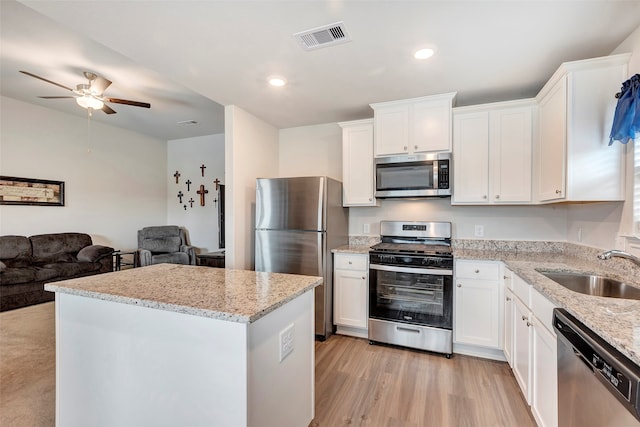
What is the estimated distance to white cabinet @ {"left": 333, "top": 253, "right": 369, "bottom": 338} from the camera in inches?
118

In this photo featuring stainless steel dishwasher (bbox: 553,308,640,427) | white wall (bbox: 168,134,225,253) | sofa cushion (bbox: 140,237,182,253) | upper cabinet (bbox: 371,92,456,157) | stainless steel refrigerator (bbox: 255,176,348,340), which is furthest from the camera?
white wall (bbox: 168,134,225,253)

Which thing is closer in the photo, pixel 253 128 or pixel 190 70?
pixel 190 70

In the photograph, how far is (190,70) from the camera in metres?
2.41

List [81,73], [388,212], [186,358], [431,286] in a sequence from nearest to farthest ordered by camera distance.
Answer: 1. [186,358]
2. [431,286]
3. [81,73]
4. [388,212]

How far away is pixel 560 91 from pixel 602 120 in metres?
0.35

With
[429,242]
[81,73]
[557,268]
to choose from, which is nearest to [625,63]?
[557,268]

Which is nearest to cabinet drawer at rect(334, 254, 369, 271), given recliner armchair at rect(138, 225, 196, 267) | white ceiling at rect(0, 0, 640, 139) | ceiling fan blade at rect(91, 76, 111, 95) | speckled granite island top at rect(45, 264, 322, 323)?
speckled granite island top at rect(45, 264, 322, 323)

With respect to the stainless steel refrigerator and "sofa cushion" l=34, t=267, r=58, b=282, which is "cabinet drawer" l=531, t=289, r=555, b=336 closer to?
the stainless steel refrigerator

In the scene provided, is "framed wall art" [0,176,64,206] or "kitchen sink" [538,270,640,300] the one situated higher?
"framed wall art" [0,176,64,206]

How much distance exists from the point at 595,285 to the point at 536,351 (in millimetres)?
594

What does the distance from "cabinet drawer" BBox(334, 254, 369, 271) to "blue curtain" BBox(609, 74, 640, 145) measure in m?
2.06

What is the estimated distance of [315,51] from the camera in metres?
2.13

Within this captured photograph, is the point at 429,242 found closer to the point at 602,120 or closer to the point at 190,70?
the point at 602,120

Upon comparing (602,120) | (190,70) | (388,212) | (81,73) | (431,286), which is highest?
(81,73)
